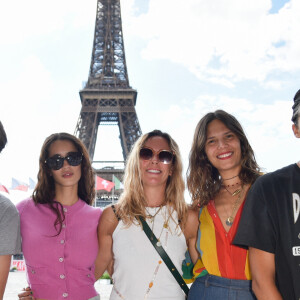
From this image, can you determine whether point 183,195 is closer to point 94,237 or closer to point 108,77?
point 94,237

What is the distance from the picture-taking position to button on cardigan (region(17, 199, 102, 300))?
10.6ft

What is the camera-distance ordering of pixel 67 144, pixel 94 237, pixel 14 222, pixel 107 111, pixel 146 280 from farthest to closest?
pixel 107 111
pixel 67 144
pixel 94 237
pixel 146 280
pixel 14 222

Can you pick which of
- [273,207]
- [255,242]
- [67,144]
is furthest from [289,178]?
[67,144]

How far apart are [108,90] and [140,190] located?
37.3 m

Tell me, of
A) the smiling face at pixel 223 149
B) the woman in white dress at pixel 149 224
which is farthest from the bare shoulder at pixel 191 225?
the smiling face at pixel 223 149

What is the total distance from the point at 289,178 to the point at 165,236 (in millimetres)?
1300

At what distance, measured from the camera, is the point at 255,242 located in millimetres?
2334

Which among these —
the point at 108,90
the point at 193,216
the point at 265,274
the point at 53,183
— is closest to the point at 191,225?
the point at 193,216

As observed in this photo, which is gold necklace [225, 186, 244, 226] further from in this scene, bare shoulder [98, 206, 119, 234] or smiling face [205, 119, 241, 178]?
bare shoulder [98, 206, 119, 234]

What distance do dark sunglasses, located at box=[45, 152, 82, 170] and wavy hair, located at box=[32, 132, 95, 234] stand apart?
0.30 feet

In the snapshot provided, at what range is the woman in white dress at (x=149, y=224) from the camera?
10.1 feet

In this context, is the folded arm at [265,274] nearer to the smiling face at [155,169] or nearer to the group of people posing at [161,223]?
the group of people posing at [161,223]

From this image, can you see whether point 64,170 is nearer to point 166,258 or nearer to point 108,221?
point 108,221

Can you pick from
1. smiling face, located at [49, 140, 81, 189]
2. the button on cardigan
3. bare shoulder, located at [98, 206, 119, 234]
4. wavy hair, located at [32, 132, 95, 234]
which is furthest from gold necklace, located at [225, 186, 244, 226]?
smiling face, located at [49, 140, 81, 189]
